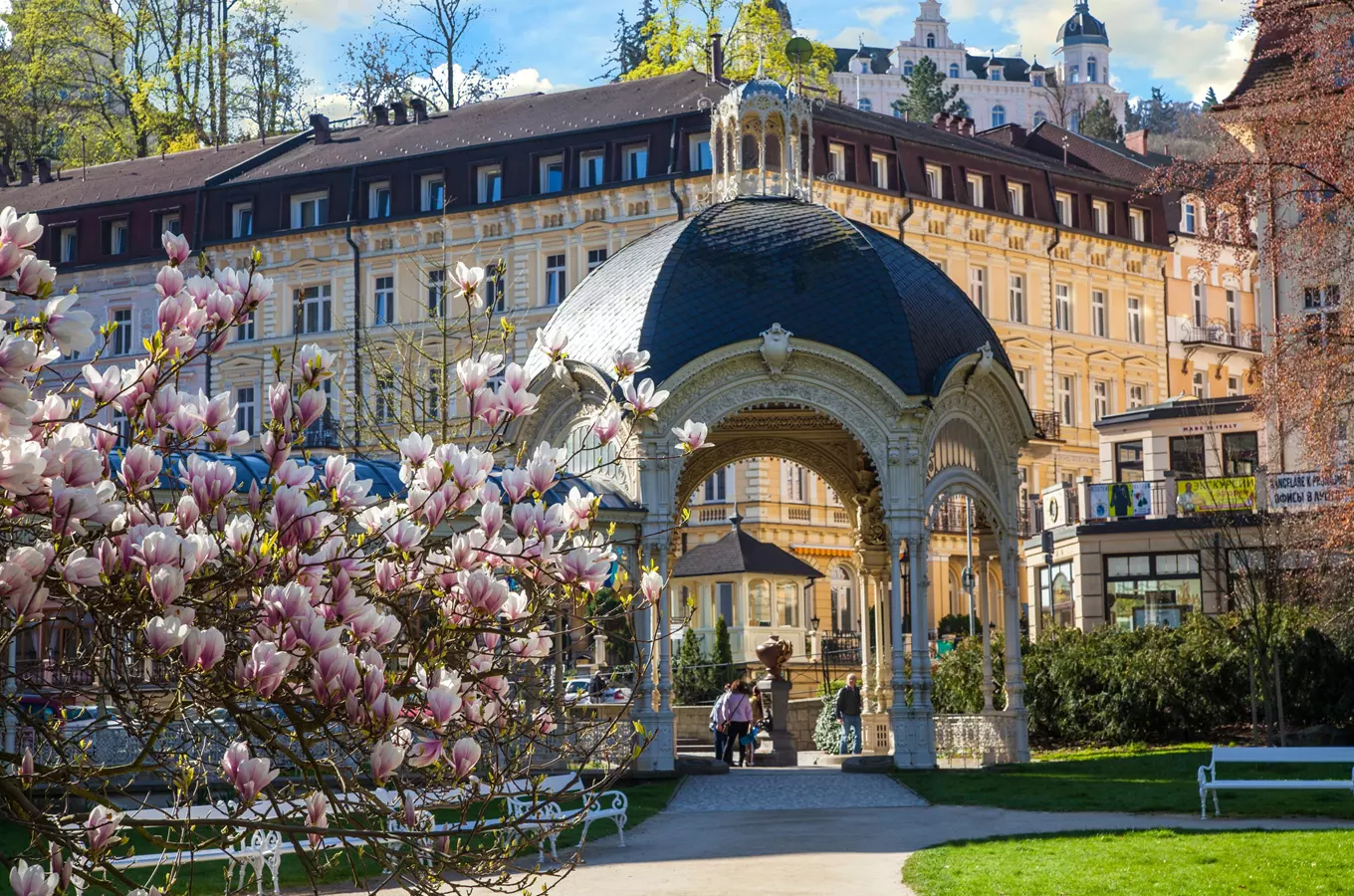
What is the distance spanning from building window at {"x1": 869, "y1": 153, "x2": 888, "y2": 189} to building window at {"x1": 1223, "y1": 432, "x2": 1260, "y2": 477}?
1795cm

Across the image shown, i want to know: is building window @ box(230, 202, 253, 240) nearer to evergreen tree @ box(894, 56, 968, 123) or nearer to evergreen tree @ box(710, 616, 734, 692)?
evergreen tree @ box(710, 616, 734, 692)

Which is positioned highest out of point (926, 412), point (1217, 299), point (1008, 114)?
point (1008, 114)

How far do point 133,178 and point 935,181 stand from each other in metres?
28.2

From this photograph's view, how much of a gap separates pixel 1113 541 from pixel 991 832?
2749 cm

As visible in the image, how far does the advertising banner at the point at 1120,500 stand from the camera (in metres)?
45.7

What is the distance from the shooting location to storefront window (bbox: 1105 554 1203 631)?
4475cm

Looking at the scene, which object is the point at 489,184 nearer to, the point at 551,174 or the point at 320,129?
the point at 551,174

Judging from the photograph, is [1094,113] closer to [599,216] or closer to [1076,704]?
[599,216]

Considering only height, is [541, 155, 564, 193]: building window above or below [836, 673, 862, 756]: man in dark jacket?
above

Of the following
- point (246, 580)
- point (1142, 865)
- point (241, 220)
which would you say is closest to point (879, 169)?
point (241, 220)

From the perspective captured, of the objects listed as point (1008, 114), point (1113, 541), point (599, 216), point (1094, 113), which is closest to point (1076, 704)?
point (1113, 541)

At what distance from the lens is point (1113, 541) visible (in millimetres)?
45875

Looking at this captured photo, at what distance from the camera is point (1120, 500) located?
151 ft

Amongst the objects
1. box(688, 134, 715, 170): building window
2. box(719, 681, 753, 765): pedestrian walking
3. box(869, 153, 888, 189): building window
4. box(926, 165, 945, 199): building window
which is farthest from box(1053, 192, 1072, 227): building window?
box(719, 681, 753, 765): pedestrian walking
